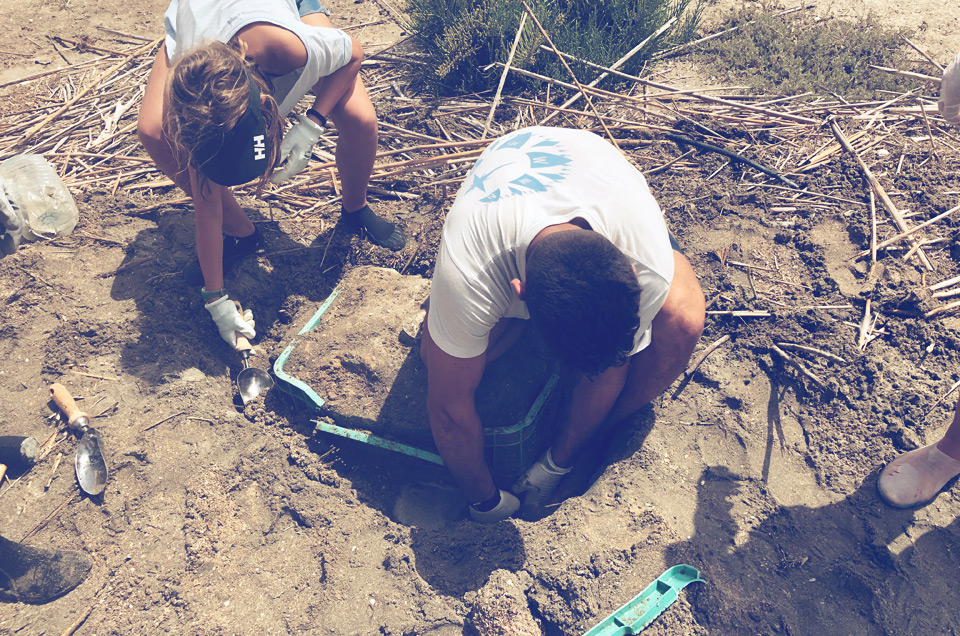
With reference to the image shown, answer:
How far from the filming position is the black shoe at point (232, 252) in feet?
10.7

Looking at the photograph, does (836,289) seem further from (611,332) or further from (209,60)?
(209,60)

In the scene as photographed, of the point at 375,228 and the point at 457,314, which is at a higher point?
the point at 457,314

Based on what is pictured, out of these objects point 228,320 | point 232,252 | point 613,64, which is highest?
point 613,64

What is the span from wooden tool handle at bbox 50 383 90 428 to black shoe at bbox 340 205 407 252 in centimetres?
164

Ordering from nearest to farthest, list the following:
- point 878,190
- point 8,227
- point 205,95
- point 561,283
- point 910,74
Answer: point 561,283, point 205,95, point 8,227, point 878,190, point 910,74

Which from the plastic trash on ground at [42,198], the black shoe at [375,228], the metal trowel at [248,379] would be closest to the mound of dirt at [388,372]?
the metal trowel at [248,379]

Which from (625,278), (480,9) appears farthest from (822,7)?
(625,278)

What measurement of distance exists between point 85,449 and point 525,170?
229 centimetres

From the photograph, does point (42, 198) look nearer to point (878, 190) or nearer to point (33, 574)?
point (33, 574)

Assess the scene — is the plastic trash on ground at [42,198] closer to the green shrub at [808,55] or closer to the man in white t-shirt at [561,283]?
the man in white t-shirt at [561,283]

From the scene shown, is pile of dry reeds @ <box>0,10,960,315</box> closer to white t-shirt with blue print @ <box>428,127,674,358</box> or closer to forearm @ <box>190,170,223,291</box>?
forearm @ <box>190,170,223,291</box>

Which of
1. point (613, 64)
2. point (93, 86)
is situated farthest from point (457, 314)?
point (93, 86)

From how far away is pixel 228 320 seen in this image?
3.04 m

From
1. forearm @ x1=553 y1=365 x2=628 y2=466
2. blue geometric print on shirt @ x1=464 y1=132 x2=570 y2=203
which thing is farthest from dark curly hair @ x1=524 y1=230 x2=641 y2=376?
forearm @ x1=553 y1=365 x2=628 y2=466
